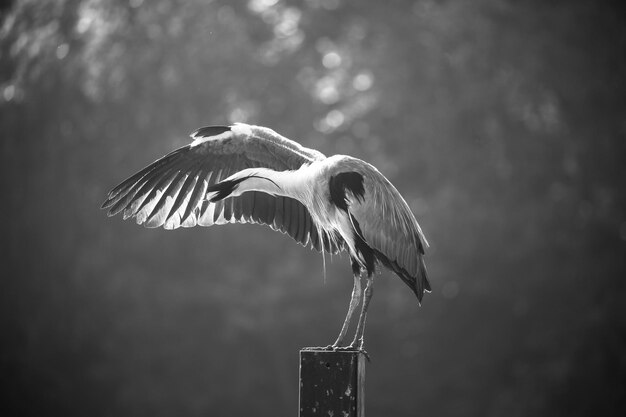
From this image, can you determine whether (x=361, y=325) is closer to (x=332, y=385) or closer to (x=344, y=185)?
(x=344, y=185)

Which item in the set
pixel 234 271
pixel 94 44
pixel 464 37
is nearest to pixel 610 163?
pixel 464 37

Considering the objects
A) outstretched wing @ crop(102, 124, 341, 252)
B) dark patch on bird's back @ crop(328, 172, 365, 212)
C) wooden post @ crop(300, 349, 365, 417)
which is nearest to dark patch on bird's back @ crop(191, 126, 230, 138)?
outstretched wing @ crop(102, 124, 341, 252)

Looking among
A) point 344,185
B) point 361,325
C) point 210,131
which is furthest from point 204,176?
point 361,325

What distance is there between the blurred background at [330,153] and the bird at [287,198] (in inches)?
408

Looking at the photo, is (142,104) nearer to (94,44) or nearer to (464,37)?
(94,44)

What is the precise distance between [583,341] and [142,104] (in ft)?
31.9

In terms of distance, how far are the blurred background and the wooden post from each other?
12.0 m

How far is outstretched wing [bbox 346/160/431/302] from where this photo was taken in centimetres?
498

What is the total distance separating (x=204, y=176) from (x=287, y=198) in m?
0.58

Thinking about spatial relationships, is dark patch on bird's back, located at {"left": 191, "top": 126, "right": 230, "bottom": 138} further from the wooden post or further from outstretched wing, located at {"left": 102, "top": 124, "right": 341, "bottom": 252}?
the wooden post

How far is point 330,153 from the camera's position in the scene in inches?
640

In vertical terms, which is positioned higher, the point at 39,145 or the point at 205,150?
the point at 39,145

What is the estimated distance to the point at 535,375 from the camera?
16109 mm

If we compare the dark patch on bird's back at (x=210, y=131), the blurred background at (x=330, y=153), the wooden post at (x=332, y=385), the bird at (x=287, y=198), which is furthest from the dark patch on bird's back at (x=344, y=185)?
the blurred background at (x=330, y=153)
